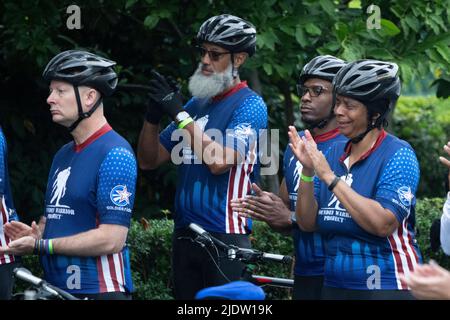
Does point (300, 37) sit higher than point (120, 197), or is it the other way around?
point (300, 37)

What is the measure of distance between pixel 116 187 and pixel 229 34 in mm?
1581

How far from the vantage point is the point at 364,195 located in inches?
229

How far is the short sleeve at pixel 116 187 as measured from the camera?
229 inches

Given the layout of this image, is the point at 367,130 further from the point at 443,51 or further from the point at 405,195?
the point at 443,51

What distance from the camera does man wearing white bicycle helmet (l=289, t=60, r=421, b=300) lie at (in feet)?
18.8

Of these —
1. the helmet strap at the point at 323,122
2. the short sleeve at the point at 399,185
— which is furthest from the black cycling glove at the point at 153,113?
the short sleeve at the point at 399,185

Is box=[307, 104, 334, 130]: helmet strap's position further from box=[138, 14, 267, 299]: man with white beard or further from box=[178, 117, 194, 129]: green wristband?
box=[178, 117, 194, 129]: green wristband

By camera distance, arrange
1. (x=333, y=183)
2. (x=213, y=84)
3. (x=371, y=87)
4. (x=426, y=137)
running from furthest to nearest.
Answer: (x=426, y=137) < (x=213, y=84) < (x=371, y=87) < (x=333, y=183)

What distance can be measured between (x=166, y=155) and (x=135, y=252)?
1.17 metres

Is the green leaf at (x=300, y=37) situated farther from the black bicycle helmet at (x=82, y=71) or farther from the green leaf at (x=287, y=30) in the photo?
the black bicycle helmet at (x=82, y=71)

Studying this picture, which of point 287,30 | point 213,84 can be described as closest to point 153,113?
point 213,84

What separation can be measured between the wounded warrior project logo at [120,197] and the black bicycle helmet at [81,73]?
0.50 meters

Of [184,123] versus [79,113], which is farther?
[184,123]

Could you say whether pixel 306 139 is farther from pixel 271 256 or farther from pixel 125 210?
pixel 125 210
